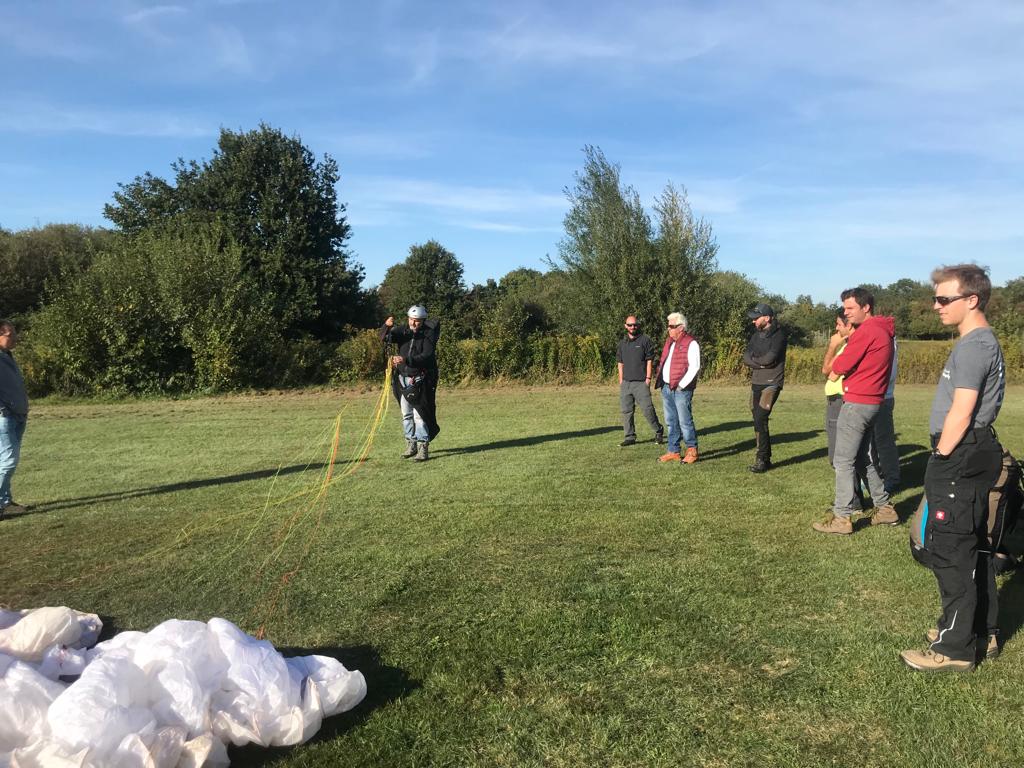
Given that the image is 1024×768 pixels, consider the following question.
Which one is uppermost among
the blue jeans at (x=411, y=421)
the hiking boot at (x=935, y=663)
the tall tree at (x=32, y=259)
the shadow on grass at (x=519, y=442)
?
the tall tree at (x=32, y=259)

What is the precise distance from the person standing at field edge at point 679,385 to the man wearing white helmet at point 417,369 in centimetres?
308

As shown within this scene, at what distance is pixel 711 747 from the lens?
2.87 metres

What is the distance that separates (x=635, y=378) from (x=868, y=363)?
15.7ft

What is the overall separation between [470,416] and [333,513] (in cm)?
792

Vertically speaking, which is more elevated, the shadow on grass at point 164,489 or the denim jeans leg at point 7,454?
the denim jeans leg at point 7,454

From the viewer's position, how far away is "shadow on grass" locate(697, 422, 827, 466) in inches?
365

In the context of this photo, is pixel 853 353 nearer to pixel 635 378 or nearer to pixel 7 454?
pixel 635 378

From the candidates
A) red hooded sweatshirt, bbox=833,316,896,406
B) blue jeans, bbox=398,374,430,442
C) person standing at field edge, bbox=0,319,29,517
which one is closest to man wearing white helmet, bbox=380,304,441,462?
blue jeans, bbox=398,374,430,442

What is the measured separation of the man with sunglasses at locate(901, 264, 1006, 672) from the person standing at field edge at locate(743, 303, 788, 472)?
4.69 metres

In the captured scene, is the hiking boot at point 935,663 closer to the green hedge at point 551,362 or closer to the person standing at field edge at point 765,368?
the person standing at field edge at point 765,368

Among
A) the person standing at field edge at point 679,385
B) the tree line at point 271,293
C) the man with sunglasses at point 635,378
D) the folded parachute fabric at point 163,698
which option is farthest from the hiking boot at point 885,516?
the tree line at point 271,293

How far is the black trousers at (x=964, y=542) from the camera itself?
341cm

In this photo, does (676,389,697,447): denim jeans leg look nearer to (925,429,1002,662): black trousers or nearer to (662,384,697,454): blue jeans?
(662,384,697,454): blue jeans

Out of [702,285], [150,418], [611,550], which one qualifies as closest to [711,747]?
[611,550]
